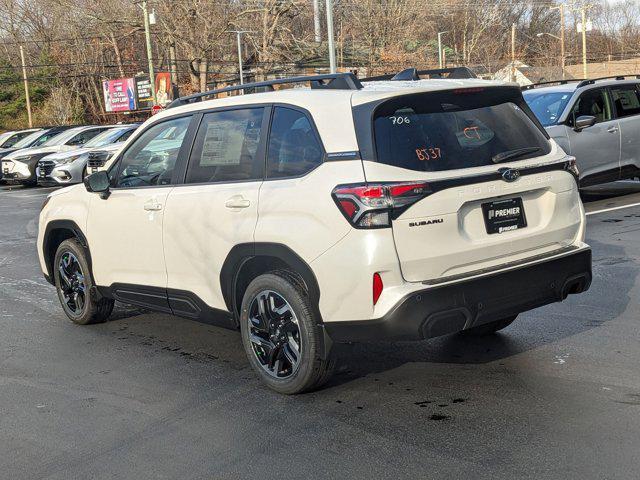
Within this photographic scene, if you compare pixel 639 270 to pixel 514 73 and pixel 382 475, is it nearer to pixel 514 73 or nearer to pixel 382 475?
pixel 382 475

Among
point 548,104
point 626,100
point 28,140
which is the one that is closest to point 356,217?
point 548,104

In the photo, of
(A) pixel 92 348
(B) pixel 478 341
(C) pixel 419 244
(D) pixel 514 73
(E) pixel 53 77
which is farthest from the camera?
(D) pixel 514 73

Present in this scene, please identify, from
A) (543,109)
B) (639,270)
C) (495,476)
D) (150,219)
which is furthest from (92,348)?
(543,109)

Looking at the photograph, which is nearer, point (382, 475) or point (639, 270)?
point (382, 475)

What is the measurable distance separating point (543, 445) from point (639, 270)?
14.3ft

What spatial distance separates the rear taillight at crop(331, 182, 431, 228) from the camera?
4.41 meters

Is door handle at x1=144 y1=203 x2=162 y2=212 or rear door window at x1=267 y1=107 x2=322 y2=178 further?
door handle at x1=144 y1=203 x2=162 y2=212

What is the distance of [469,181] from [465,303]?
26.6 inches

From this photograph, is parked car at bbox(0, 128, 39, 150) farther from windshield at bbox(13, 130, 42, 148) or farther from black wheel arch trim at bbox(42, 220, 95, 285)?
black wheel arch trim at bbox(42, 220, 95, 285)

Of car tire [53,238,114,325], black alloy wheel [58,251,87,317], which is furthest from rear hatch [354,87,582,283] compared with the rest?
black alloy wheel [58,251,87,317]

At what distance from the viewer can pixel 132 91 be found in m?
54.6

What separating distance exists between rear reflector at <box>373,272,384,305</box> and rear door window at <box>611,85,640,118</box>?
9862 millimetres

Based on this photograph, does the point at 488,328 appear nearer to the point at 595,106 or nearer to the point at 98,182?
the point at 98,182

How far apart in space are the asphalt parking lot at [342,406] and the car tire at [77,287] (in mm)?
162
